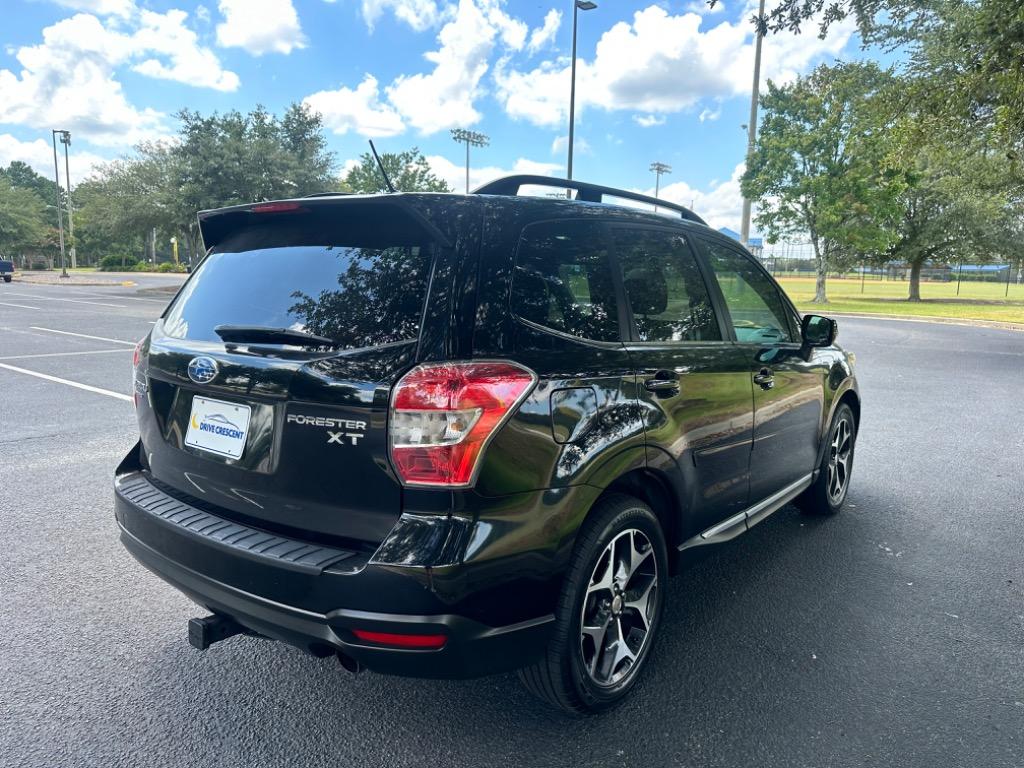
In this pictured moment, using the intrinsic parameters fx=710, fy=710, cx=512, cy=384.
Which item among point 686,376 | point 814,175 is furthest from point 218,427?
point 814,175

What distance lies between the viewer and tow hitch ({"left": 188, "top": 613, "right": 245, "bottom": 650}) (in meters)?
2.36

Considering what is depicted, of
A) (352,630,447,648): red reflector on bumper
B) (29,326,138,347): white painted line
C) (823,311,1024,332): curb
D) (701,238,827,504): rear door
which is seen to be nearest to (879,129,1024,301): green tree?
(823,311,1024,332): curb

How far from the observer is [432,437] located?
2.01 metres

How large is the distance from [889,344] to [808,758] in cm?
1570

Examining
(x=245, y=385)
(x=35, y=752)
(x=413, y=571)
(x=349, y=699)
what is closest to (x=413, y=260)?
(x=245, y=385)

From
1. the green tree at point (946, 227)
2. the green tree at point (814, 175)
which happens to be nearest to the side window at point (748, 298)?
the green tree at point (814, 175)

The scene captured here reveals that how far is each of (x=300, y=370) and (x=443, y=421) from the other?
0.51m

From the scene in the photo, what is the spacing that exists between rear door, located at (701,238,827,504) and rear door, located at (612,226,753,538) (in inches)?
5.9

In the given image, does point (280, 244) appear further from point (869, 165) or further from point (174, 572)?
point (869, 165)

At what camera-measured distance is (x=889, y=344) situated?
52.3 feet

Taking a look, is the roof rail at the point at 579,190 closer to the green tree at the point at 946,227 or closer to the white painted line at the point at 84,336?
the white painted line at the point at 84,336

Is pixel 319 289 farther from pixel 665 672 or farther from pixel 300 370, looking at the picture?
pixel 665 672

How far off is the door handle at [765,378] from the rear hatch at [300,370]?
74.3 inches

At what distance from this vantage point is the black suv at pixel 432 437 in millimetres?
2023
